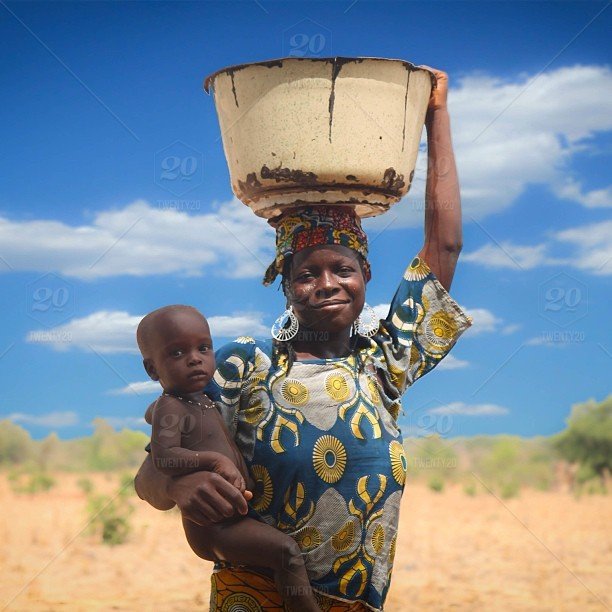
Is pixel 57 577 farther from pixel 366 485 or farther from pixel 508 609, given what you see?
pixel 366 485

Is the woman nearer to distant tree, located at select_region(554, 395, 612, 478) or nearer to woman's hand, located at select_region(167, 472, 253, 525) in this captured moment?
woman's hand, located at select_region(167, 472, 253, 525)

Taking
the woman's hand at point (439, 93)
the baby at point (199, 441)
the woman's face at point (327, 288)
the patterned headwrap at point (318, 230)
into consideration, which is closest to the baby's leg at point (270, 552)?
the baby at point (199, 441)

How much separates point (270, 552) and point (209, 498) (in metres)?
0.26

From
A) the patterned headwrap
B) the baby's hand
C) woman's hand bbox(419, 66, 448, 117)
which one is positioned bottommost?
the baby's hand

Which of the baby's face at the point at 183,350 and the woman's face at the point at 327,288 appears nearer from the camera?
the baby's face at the point at 183,350

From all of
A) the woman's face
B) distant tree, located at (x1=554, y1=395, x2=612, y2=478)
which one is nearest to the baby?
the woman's face

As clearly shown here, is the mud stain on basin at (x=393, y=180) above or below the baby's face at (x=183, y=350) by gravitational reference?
above

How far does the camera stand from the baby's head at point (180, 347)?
9.75 feet

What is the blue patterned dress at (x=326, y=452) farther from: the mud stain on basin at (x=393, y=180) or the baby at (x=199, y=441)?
the mud stain on basin at (x=393, y=180)

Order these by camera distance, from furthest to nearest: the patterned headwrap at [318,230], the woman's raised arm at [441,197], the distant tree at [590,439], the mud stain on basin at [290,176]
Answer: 1. the distant tree at [590,439]
2. the woman's raised arm at [441,197]
3. the patterned headwrap at [318,230]
4. the mud stain on basin at [290,176]

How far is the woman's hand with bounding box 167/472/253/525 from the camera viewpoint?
113 inches

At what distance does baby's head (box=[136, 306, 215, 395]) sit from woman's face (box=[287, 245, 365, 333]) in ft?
1.21

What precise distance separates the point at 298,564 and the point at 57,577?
8863 mm

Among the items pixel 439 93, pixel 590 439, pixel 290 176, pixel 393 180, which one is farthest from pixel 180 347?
pixel 590 439
